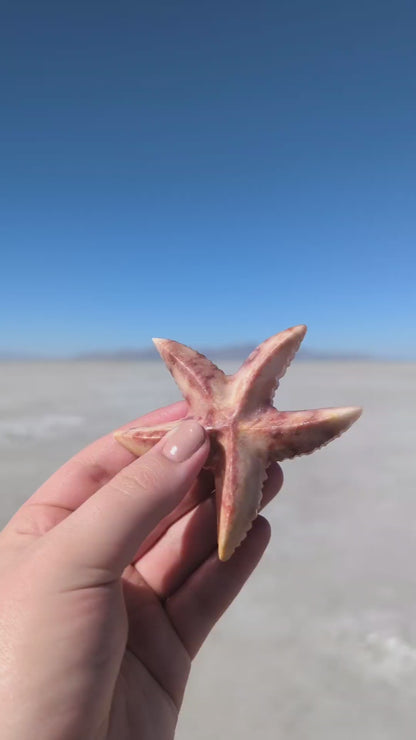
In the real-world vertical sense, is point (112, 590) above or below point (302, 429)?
below

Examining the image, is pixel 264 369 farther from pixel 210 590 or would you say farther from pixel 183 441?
pixel 210 590

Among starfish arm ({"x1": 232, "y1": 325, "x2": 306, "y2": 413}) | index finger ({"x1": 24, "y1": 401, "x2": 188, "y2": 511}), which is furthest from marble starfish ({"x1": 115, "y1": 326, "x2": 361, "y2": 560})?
index finger ({"x1": 24, "y1": 401, "x2": 188, "y2": 511})

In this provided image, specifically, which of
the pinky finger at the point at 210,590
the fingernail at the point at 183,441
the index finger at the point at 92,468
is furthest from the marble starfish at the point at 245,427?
the pinky finger at the point at 210,590

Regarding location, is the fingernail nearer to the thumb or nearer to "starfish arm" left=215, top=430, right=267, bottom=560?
the thumb

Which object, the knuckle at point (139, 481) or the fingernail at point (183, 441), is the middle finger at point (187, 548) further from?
the knuckle at point (139, 481)

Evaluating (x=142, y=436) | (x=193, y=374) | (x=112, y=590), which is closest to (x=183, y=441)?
(x=142, y=436)
